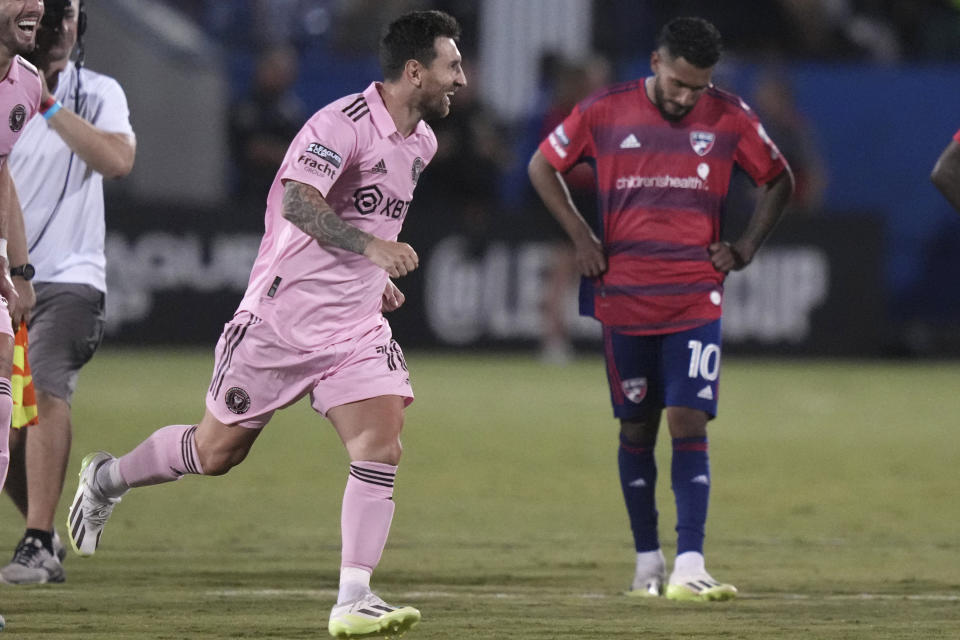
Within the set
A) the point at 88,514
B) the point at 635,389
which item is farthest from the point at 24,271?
the point at 635,389

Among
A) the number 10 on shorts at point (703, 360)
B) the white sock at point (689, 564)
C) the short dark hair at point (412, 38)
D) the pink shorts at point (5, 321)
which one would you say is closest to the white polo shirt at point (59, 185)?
the pink shorts at point (5, 321)

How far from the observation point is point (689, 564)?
22.7 feet

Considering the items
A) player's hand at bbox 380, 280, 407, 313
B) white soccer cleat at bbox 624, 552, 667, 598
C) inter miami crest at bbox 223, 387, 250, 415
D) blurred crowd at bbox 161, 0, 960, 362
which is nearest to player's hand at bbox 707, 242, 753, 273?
white soccer cleat at bbox 624, 552, 667, 598

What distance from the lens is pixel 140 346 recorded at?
18219mm

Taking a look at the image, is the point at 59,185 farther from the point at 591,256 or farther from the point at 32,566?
the point at 591,256

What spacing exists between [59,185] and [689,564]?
2.95m

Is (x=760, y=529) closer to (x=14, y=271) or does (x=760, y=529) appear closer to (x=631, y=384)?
(x=631, y=384)

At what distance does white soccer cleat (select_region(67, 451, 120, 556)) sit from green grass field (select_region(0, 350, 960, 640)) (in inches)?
7.7

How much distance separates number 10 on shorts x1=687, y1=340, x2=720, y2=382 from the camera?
23.5 ft

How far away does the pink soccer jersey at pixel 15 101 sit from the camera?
19.4 feet

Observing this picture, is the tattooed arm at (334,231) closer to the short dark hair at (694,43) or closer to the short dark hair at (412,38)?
the short dark hair at (412,38)

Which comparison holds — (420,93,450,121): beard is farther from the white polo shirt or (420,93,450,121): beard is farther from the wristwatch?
the white polo shirt

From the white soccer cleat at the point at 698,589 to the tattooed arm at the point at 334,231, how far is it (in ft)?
6.14

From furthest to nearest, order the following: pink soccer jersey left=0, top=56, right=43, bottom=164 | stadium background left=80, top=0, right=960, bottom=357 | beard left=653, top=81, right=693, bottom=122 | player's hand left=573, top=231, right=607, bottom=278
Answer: stadium background left=80, top=0, right=960, bottom=357, player's hand left=573, top=231, right=607, bottom=278, beard left=653, top=81, right=693, bottom=122, pink soccer jersey left=0, top=56, right=43, bottom=164
